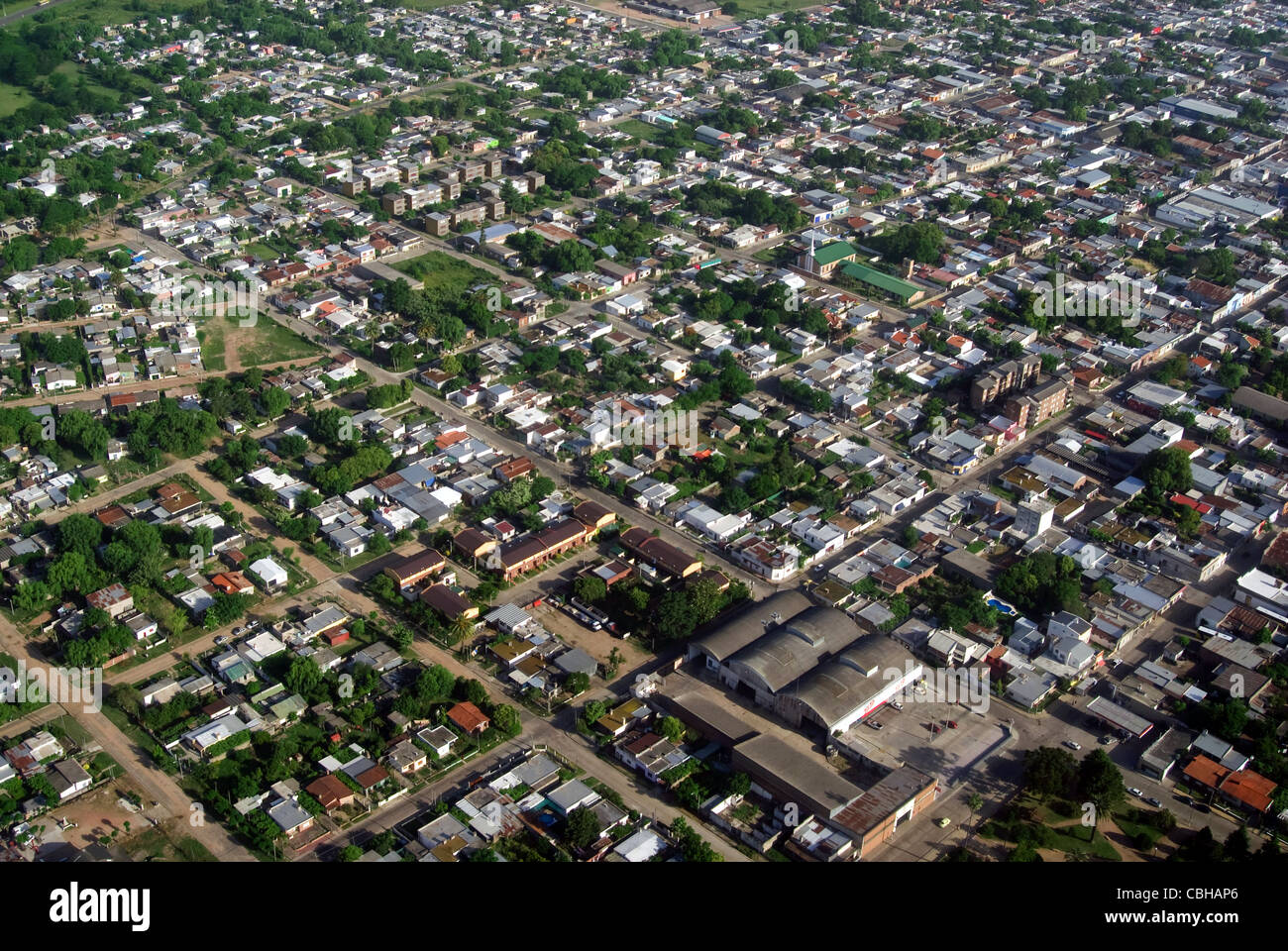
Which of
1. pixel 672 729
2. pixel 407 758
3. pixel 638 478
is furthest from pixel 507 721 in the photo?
pixel 638 478

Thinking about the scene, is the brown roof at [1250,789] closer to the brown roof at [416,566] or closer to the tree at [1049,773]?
the tree at [1049,773]

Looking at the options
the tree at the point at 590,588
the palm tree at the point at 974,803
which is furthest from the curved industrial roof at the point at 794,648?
the palm tree at the point at 974,803

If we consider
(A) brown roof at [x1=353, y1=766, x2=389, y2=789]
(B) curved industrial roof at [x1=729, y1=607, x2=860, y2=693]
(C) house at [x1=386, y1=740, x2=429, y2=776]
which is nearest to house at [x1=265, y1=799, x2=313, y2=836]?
(A) brown roof at [x1=353, y1=766, x2=389, y2=789]

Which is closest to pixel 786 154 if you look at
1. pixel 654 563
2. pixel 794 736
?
pixel 654 563

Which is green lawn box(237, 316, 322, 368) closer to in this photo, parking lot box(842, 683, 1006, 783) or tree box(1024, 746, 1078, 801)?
parking lot box(842, 683, 1006, 783)

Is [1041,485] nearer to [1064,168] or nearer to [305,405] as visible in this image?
[305,405]
